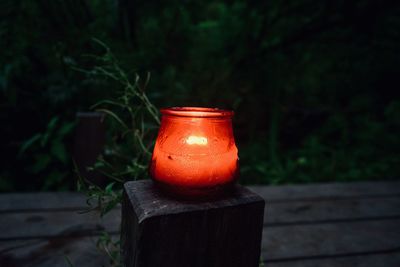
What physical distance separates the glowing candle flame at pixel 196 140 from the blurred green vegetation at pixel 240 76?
177 cm

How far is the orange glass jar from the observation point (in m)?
0.93

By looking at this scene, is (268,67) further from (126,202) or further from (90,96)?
(126,202)

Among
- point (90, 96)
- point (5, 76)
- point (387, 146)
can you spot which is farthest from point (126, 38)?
point (387, 146)

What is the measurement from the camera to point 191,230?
0.95 metres

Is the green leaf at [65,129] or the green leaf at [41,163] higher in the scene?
the green leaf at [65,129]

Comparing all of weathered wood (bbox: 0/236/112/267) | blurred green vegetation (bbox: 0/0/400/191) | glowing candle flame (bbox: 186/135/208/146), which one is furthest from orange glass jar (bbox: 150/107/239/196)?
blurred green vegetation (bbox: 0/0/400/191)

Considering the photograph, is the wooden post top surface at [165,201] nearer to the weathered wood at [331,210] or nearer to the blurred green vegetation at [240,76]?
the weathered wood at [331,210]

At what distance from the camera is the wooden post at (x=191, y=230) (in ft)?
3.00

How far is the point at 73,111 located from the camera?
2.78 metres

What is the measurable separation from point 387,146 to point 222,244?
13.8ft

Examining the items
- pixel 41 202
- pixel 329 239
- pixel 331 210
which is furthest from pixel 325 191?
pixel 41 202

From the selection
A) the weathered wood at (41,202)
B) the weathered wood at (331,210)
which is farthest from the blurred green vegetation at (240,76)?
the weathered wood at (331,210)

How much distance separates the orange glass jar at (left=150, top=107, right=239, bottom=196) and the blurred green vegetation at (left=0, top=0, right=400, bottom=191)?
1.74 m

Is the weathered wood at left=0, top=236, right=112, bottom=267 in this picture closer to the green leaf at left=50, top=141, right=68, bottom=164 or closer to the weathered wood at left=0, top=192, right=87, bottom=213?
the weathered wood at left=0, top=192, right=87, bottom=213
